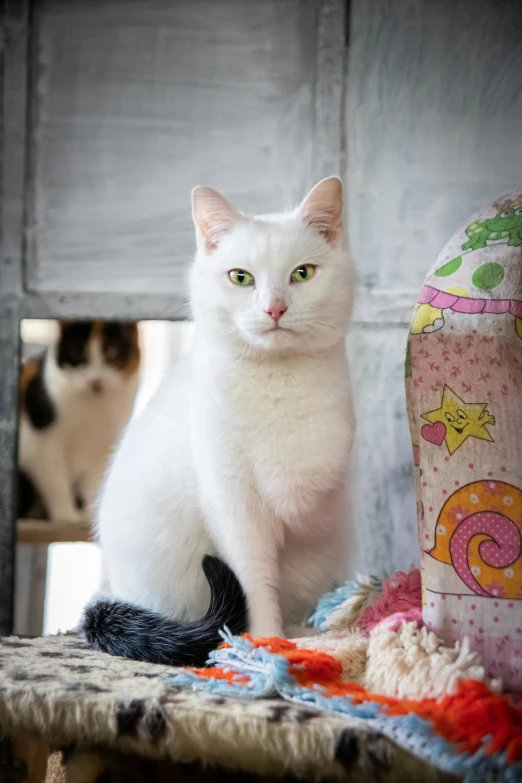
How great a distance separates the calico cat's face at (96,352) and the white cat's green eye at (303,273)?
3.86ft

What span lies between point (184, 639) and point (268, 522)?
0.23 meters

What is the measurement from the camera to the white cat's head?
1.19 metres

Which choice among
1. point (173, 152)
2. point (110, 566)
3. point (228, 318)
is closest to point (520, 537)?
point (228, 318)

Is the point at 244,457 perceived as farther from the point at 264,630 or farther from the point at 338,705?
the point at 338,705

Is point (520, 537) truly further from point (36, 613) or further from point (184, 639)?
point (36, 613)

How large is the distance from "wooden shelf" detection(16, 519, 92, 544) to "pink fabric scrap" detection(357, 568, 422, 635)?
1.10 m

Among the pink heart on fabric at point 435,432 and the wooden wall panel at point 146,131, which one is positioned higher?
the wooden wall panel at point 146,131

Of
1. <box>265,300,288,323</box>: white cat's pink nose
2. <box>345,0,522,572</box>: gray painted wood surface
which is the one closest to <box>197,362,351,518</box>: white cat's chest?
<box>265,300,288,323</box>: white cat's pink nose

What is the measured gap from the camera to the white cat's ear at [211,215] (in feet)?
4.16

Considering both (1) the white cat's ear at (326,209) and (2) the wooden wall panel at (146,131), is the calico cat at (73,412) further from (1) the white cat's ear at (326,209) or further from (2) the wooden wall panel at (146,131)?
(1) the white cat's ear at (326,209)

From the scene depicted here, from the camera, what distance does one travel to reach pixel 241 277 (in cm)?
123

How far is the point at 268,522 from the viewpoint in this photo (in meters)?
1.22

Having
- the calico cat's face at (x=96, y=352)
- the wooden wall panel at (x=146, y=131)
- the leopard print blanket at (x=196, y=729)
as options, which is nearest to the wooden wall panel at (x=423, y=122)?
the wooden wall panel at (x=146, y=131)

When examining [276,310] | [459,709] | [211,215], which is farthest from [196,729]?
[211,215]
